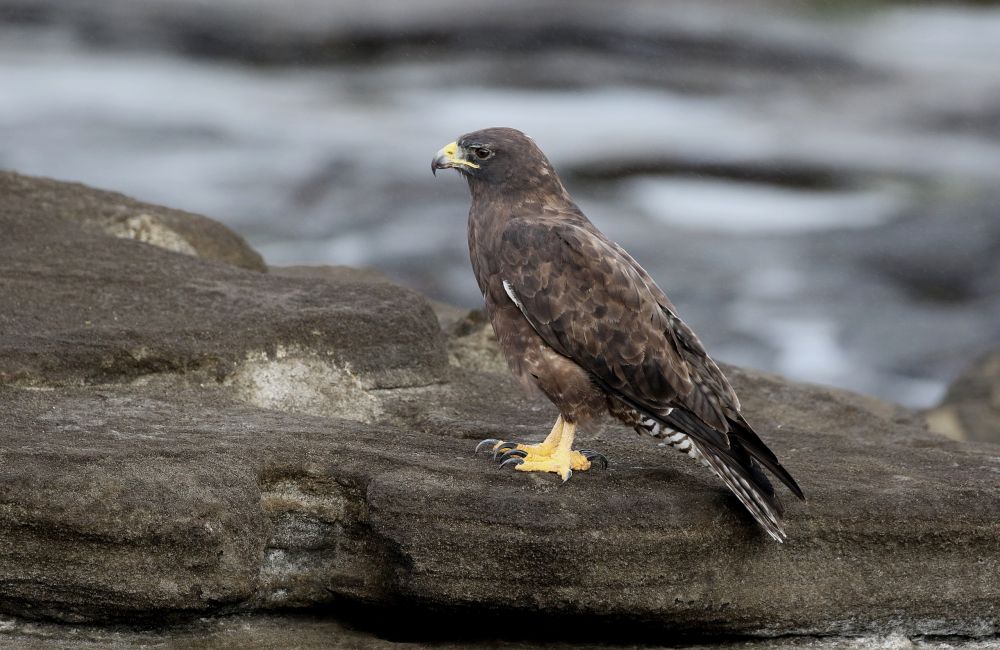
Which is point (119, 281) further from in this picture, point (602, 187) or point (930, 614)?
point (602, 187)

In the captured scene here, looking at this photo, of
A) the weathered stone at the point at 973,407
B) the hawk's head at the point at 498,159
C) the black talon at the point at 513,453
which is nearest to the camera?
the black talon at the point at 513,453

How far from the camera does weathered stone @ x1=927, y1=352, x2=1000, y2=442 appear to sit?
10984 millimetres

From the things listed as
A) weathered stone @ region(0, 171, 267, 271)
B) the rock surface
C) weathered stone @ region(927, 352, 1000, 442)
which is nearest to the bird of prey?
the rock surface

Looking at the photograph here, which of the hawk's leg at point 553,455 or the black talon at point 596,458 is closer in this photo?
the hawk's leg at point 553,455

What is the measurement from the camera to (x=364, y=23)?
2770 cm

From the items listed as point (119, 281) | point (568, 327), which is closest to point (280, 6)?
point (119, 281)

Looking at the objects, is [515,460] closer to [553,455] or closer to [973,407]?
[553,455]

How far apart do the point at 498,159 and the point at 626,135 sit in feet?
52.3

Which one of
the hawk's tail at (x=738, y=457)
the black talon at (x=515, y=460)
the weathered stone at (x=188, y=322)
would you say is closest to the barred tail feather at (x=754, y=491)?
the hawk's tail at (x=738, y=457)

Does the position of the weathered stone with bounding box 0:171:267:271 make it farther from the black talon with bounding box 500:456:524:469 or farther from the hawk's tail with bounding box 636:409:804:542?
the hawk's tail with bounding box 636:409:804:542

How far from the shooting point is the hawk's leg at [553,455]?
19.2 feet

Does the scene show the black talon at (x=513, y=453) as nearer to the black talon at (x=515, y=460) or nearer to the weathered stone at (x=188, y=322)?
the black talon at (x=515, y=460)

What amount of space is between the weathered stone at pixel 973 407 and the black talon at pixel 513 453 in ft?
18.6

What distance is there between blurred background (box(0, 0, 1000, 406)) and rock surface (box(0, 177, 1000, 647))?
906 centimetres
